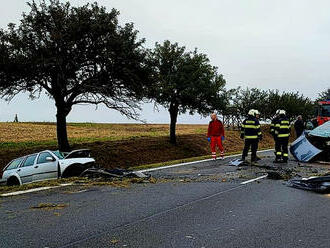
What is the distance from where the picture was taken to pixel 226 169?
42.3 ft

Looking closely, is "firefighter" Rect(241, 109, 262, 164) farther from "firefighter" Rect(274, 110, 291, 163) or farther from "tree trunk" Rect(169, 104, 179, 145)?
"tree trunk" Rect(169, 104, 179, 145)

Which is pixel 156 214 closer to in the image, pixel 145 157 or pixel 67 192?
pixel 67 192

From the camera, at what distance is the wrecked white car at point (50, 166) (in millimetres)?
13164

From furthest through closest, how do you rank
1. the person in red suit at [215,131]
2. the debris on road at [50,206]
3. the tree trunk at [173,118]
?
the tree trunk at [173,118], the person in red suit at [215,131], the debris on road at [50,206]

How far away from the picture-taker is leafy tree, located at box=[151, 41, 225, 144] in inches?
1252

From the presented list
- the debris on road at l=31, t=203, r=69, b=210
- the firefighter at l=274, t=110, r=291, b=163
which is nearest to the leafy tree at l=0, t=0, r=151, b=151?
the firefighter at l=274, t=110, r=291, b=163

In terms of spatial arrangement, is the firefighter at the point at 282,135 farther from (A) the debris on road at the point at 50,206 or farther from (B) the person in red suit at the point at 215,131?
(A) the debris on road at the point at 50,206

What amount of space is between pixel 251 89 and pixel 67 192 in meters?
42.4

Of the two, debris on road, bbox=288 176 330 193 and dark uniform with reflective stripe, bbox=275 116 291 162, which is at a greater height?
dark uniform with reflective stripe, bbox=275 116 291 162

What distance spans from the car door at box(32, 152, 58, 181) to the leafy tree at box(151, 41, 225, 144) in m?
18.0

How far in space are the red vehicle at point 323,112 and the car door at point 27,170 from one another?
69.8 ft

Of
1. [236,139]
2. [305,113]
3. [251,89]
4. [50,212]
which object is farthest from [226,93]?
[50,212]

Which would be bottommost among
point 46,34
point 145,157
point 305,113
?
point 145,157

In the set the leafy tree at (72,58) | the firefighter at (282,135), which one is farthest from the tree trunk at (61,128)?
the firefighter at (282,135)
